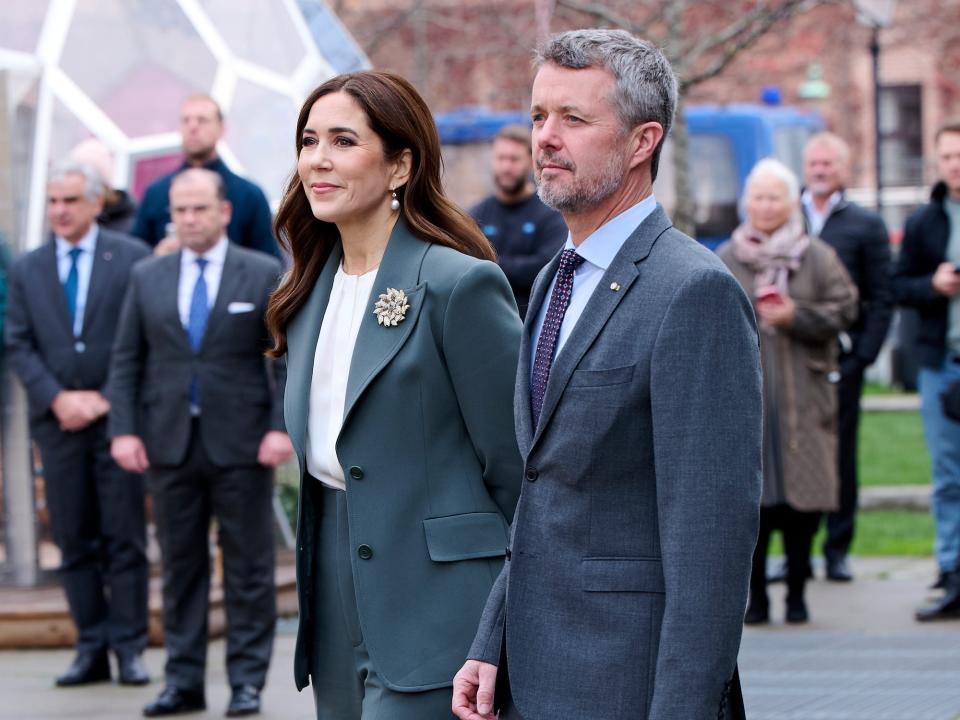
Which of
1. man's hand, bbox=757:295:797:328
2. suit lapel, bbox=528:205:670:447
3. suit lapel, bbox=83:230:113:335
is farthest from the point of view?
man's hand, bbox=757:295:797:328

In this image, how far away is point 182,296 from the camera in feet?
23.7

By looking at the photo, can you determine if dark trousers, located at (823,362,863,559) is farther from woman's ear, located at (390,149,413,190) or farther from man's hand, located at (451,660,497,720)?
man's hand, located at (451,660,497,720)

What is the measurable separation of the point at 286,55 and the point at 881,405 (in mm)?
11565

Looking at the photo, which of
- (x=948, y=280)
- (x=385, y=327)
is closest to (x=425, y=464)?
(x=385, y=327)

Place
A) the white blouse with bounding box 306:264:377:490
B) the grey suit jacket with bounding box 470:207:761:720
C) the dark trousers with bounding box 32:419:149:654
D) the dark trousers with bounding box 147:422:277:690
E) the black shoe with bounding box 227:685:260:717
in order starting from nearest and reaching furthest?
the grey suit jacket with bounding box 470:207:761:720 → the white blouse with bounding box 306:264:377:490 → the black shoe with bounding box 227:685:260:717 → the dark trousers with bounding box 147:422:277:690 → the dark trousers with bounding box 32:419:149:654

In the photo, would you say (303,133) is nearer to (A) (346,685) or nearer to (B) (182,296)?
(A) (346,685)

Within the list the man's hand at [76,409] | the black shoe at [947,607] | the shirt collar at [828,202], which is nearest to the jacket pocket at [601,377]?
the man's hand at [76,409]

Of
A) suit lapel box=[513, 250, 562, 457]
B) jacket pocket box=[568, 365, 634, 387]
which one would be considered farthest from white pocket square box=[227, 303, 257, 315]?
jacket pocket box=[568, 365, 634, 387]

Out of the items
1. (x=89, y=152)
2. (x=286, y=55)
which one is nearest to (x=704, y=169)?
(x=286, y=55)

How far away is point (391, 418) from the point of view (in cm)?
396

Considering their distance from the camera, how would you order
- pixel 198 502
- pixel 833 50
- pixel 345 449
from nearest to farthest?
pixel 345 449 → pixel 198 502 → pixel 833 50

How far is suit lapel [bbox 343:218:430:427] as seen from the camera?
13.0 ft

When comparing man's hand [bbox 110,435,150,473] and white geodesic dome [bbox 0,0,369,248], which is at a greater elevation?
white geodesic dome [bbox 0,0,369,248]

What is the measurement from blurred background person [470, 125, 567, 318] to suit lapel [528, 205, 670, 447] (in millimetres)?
6176
